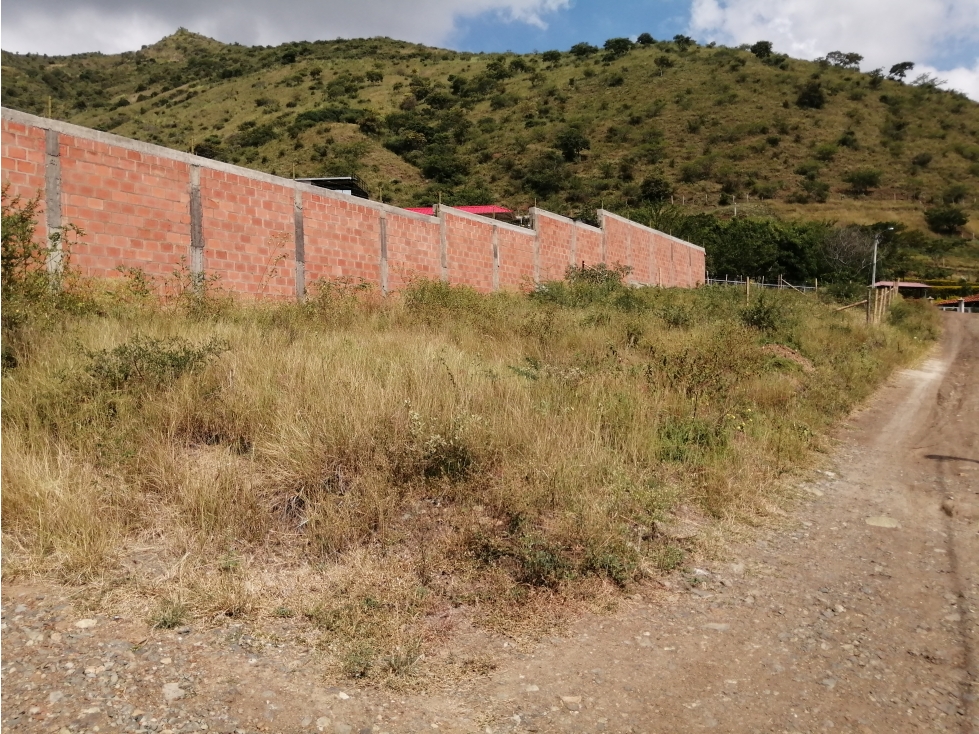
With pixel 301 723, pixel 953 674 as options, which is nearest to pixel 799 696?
pixel 953 674

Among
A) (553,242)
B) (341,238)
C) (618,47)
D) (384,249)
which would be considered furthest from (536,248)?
(618,47)

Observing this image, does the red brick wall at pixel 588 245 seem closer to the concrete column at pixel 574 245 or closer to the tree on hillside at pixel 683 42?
the concrete column at pixel 574 245

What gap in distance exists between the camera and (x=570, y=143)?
56688mm

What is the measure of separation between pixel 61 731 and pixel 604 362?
636 centimetres

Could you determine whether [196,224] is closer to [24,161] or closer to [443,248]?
[24,161]

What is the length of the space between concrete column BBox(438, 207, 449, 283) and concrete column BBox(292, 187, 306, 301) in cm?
427

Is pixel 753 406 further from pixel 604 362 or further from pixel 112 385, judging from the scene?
pixel 112 385

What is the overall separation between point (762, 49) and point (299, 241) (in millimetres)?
83966

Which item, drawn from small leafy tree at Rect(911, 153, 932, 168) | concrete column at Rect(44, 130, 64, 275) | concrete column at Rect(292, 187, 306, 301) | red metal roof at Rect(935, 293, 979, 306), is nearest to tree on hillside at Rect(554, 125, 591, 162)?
red metal roof at Rect(935, 293, 979, 306)

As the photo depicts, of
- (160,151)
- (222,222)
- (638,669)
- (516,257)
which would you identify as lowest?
(638,669)

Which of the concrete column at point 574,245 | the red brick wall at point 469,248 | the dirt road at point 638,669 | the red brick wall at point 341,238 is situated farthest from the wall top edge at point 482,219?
the dirt road at point 638,669

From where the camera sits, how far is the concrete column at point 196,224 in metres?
9.80

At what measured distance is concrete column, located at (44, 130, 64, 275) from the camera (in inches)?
317

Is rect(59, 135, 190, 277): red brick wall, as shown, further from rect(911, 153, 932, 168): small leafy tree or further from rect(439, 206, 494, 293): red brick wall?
rect(911, 153, 932, 168): small leafy tree
